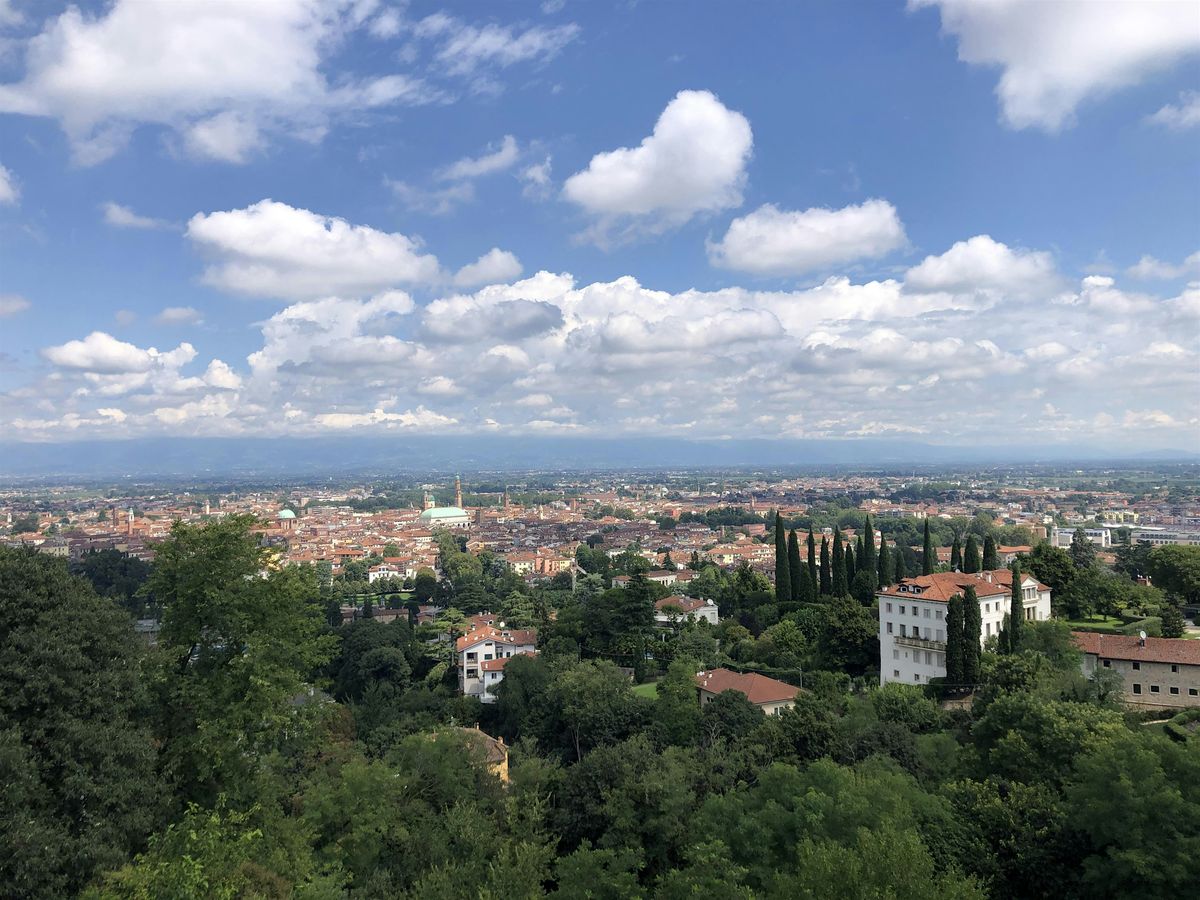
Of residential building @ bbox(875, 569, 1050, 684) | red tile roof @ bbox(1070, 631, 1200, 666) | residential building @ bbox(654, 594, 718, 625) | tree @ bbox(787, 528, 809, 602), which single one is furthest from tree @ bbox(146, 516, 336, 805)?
residential building @ bbox(654, 594, 718, 625)

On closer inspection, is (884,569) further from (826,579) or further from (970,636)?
(970,636)

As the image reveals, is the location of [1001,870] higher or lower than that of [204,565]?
lower

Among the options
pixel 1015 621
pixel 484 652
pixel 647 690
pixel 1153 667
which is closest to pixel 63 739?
pixel 647 690

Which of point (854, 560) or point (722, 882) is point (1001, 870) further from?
point (854, 560)

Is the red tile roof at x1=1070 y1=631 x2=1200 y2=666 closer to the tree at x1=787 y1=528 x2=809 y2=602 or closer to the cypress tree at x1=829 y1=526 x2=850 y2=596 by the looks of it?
the cypress tree at x1=829 y1=526 x2=850 y2=596

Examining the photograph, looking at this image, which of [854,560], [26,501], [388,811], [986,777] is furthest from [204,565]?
[26,501]
